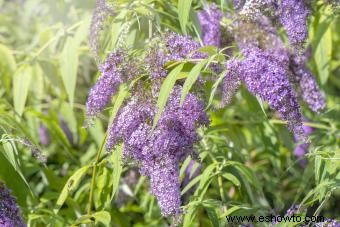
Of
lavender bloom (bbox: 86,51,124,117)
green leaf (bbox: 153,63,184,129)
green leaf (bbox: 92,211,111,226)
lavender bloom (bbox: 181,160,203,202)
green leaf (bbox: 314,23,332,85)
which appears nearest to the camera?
green leaf (bbox: 153,63,184,129)

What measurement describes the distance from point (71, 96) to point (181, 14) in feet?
3.76

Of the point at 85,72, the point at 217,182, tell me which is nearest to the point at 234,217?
the point at 217,182

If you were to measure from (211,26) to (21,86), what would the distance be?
1.25m

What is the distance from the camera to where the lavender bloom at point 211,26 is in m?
3.88

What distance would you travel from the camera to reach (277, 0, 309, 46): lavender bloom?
10.2 feet

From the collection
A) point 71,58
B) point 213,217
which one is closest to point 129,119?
point 213,217

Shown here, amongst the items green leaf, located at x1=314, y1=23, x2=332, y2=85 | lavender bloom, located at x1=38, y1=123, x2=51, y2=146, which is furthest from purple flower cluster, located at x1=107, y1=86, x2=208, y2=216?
lavender bloom, located at x1=38, y1=123, x2=51, y2=146

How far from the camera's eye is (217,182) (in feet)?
13.1

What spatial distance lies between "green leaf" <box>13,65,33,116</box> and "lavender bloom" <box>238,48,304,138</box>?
5.91 ft

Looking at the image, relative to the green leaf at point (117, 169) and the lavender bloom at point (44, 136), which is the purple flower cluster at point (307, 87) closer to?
the green leaf at point (117, 169)

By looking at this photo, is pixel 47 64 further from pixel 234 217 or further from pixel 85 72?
pixel 234 217

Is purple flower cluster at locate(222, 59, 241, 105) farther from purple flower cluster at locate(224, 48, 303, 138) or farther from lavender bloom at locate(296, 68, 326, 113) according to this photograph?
lavender bloom at locate(296, 68, 326, 113)

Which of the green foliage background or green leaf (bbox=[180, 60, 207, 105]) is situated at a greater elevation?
green leaf (bbox=[180, 60, 207, 105])

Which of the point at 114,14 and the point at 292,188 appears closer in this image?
the point at 114,14
